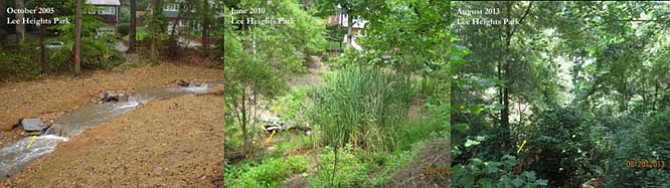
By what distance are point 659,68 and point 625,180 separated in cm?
86

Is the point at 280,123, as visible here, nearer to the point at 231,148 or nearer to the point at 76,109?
the point at 231,148

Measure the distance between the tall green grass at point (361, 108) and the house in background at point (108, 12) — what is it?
1091 mm

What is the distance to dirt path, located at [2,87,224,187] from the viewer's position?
2605 mm

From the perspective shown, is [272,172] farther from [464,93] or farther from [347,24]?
[464,93]

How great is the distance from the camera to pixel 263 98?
277cm

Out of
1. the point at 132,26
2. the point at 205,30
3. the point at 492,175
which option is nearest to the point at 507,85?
the point at 492,175

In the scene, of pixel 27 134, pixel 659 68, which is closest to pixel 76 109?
pixel 27 134

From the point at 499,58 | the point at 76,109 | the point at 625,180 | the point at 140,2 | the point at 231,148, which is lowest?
the point at 625,180

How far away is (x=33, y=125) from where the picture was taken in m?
2.62

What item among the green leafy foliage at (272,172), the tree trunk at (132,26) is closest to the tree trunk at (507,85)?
the green leafy foliage at (272,172)

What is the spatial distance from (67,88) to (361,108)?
1.49 metres

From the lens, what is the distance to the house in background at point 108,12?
270 centimetres
